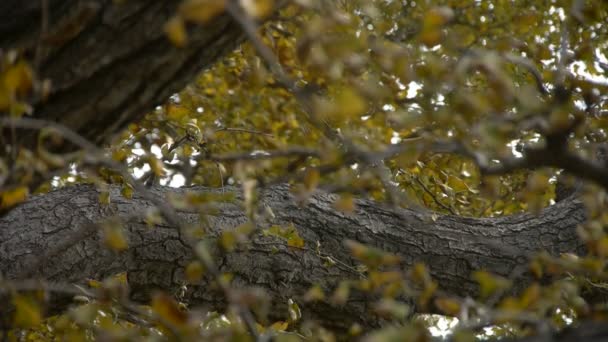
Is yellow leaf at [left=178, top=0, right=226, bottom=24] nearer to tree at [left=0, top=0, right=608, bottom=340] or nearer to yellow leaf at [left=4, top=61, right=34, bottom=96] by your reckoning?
tree at [left=0, top=0, right=608, bottom=340]

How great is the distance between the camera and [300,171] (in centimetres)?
233

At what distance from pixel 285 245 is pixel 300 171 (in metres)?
0.27

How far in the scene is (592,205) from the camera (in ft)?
3.88

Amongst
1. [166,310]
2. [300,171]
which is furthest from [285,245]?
[166,310]

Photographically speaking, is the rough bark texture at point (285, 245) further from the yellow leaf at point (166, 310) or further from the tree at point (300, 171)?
the yellow leaf at point (166, 310)

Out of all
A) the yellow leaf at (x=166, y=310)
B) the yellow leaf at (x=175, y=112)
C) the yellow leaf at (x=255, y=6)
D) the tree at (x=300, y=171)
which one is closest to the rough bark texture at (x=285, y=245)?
the tree at (x=300, y=171)

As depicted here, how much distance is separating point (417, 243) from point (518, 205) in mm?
1502

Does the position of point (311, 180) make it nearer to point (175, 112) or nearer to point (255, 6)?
point (255, 6)

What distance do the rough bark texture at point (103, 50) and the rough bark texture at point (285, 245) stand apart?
3.05 ft

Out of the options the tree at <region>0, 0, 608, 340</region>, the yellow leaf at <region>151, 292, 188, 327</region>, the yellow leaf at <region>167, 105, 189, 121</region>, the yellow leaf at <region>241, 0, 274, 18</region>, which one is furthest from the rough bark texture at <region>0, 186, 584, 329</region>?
the yellow leaf at <region>241, 0, 274, 18</region>

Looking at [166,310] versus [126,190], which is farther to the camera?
[126,190]

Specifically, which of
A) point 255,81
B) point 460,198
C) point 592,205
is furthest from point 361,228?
point 592,205

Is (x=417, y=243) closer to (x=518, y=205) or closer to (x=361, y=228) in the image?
(x=361, y=228)

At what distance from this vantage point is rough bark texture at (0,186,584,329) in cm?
218
